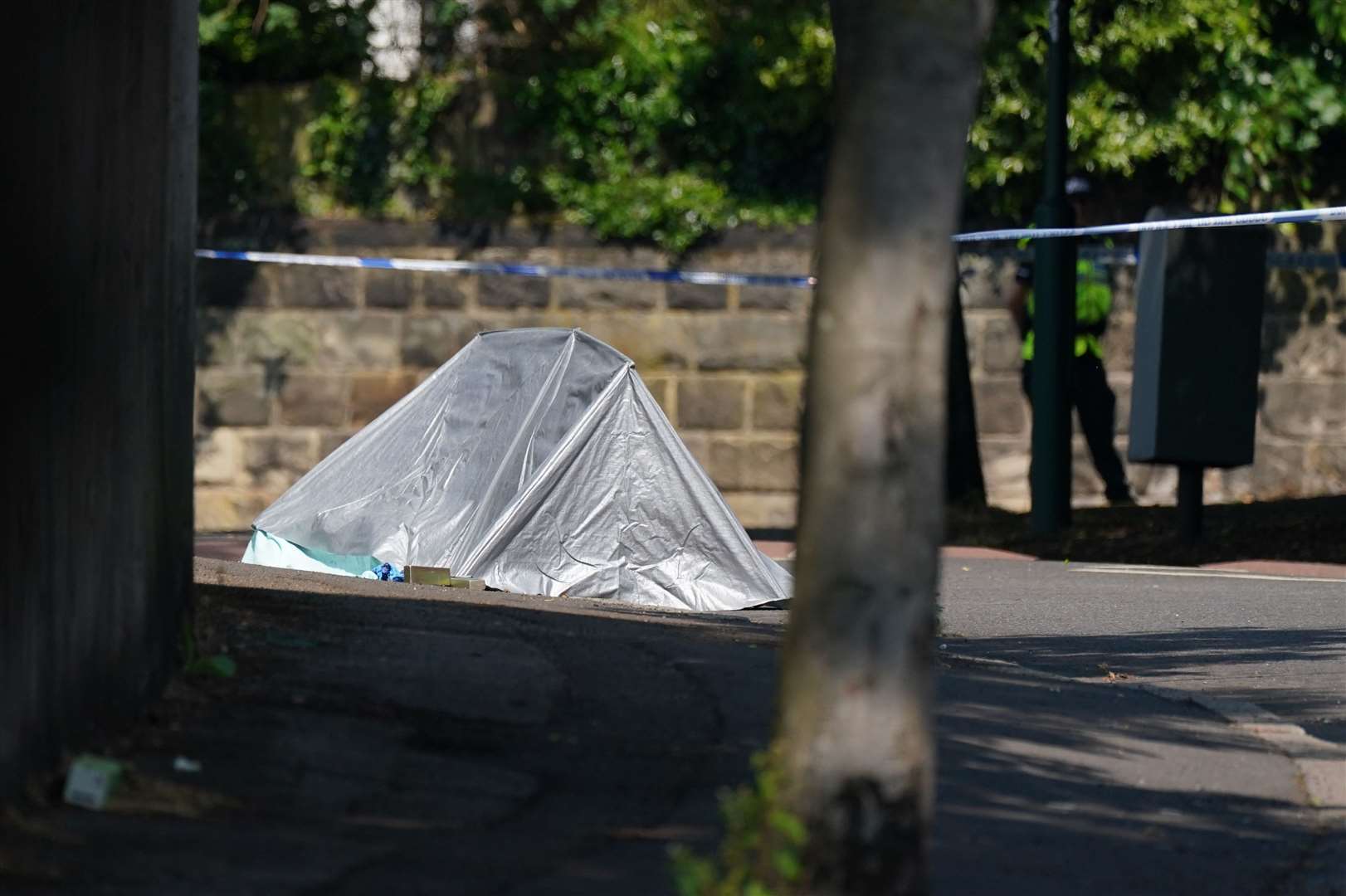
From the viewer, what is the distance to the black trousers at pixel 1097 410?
15.1 metres

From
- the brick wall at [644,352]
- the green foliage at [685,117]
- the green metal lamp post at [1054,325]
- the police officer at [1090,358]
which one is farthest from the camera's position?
the green foliage at [685,117]

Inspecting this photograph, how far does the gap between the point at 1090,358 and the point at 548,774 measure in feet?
33.7

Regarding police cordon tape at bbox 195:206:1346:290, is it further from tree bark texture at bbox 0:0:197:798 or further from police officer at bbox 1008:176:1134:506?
tree bark texture at bbox 0:0:197:798

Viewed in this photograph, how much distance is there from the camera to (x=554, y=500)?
32.6 feet

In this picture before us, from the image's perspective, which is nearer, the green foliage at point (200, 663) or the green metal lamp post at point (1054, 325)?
the green foliage at point (200, 663)

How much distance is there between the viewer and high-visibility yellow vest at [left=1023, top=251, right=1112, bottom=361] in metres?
14.9

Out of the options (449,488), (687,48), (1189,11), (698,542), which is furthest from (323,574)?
(1189,11)

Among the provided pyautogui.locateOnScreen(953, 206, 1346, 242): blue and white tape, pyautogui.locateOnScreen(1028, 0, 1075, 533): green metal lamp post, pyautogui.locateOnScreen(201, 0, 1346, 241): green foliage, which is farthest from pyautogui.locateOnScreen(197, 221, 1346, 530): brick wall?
pyautogui.locateOnScreen(1028, 0, 1075, 533): green metal lamp post

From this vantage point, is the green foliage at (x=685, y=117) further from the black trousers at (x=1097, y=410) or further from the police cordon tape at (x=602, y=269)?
the black trousers at (x=1097, y=410)

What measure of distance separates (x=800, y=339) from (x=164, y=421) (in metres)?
9.56

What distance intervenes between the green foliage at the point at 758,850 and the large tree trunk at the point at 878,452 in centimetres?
3

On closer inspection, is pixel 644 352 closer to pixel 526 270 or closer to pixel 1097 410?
pixel 526 270

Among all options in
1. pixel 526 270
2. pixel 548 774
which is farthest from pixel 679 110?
pixel 548 774

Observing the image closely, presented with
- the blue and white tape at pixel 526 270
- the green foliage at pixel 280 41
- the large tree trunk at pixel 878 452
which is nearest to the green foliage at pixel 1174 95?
the blue and white tape at pixel 526 270
